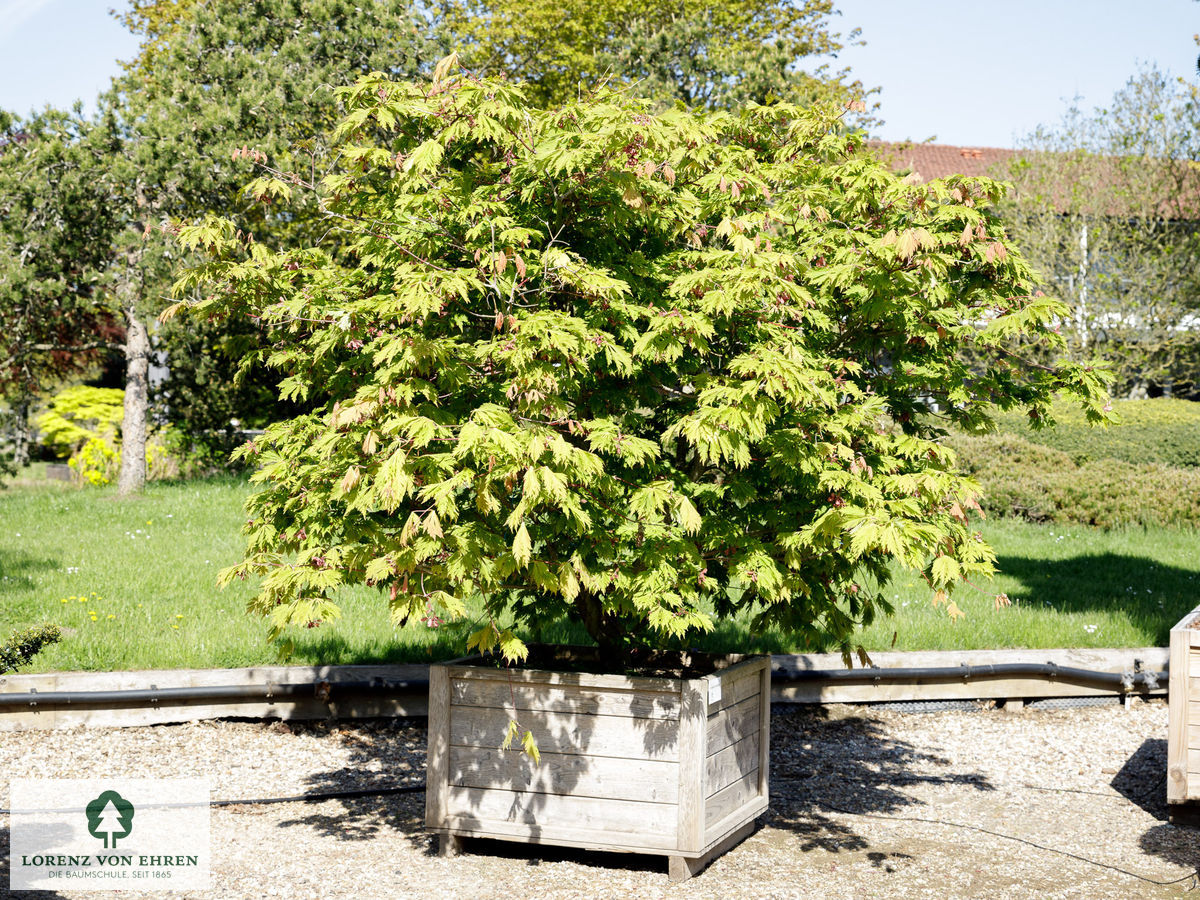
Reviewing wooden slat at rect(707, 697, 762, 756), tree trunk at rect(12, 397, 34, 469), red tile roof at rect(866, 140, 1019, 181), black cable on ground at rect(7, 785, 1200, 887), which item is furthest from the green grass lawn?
red tile roof at rect(866, 140, 1019, 181)

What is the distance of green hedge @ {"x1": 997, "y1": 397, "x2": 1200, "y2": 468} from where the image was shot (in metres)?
17.2

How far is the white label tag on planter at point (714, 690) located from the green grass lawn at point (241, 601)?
3074 mm

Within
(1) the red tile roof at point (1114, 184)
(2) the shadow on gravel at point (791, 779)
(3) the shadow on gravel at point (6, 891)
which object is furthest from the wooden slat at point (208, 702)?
(1) the red tile roof at point (1114, 184)

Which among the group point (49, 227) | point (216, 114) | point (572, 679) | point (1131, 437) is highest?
point (216, 114)

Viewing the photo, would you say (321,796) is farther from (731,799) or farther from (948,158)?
(948,158)

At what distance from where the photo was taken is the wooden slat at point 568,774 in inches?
209

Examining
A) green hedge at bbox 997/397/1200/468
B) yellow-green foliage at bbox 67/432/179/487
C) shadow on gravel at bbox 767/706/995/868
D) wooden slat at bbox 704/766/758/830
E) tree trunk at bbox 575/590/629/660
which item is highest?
green hedge at bbox 997/397/1200/468

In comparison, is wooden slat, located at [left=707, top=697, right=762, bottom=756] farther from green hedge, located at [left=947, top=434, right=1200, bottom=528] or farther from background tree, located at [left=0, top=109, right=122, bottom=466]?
background tree, located at [left=0, top=109, right=122, bottom=466]

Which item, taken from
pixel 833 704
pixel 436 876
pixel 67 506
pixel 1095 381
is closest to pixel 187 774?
pixel 436 876

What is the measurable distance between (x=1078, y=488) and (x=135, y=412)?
1313 centimetres

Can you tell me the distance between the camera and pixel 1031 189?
2302 cm

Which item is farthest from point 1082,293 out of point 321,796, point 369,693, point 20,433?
point 20,433

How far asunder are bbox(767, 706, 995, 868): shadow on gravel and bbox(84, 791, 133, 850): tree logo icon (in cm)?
351

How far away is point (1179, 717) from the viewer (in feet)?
19.9
